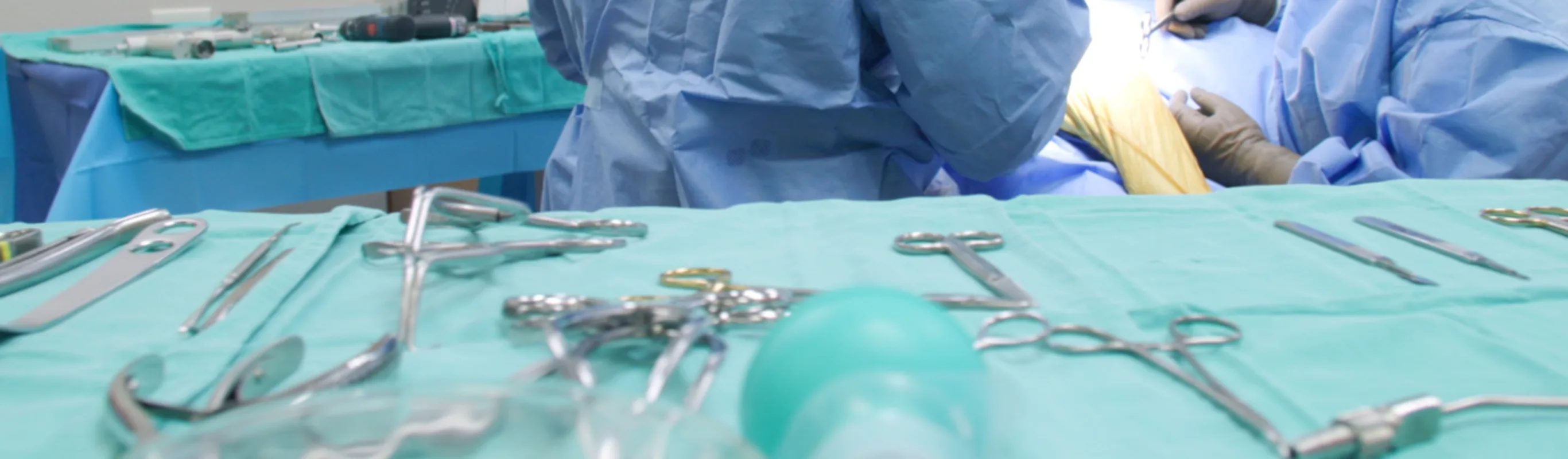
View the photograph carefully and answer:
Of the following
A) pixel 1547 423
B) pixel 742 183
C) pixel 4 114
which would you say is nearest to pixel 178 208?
pixel 4 114

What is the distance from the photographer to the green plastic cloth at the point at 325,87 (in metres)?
1.40

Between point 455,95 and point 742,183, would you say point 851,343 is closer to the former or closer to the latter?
point 742,183

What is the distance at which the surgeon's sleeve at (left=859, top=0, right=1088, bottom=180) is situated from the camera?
975mm

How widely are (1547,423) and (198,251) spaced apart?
2.42 ft

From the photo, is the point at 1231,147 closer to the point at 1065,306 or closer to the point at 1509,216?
the point at 1509,216

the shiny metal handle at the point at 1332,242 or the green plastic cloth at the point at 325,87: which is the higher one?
the shiny metal handle at the point at 1332,242

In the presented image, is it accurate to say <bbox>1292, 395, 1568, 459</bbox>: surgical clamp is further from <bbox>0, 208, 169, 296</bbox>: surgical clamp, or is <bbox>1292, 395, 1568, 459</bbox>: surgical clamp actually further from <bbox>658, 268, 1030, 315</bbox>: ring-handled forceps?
<bbox>0, 208, 169, 296</bbox>: surgical clamp

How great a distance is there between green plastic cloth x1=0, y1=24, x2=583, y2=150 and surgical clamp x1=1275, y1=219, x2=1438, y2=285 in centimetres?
140

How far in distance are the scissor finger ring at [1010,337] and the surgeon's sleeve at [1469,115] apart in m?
0.95

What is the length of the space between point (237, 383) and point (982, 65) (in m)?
0.76

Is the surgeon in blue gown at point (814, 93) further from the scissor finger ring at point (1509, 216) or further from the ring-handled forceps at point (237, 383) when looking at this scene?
the ring-handled forceps at point (237, 383)

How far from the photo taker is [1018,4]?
99 centimetres

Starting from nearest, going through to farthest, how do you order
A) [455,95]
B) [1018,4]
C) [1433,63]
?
[1018,4]
[1433,63]
[455,95]

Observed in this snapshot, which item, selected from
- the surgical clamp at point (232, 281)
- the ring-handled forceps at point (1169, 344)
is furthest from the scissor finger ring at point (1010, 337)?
the surgical clamp at point (232, 281)
